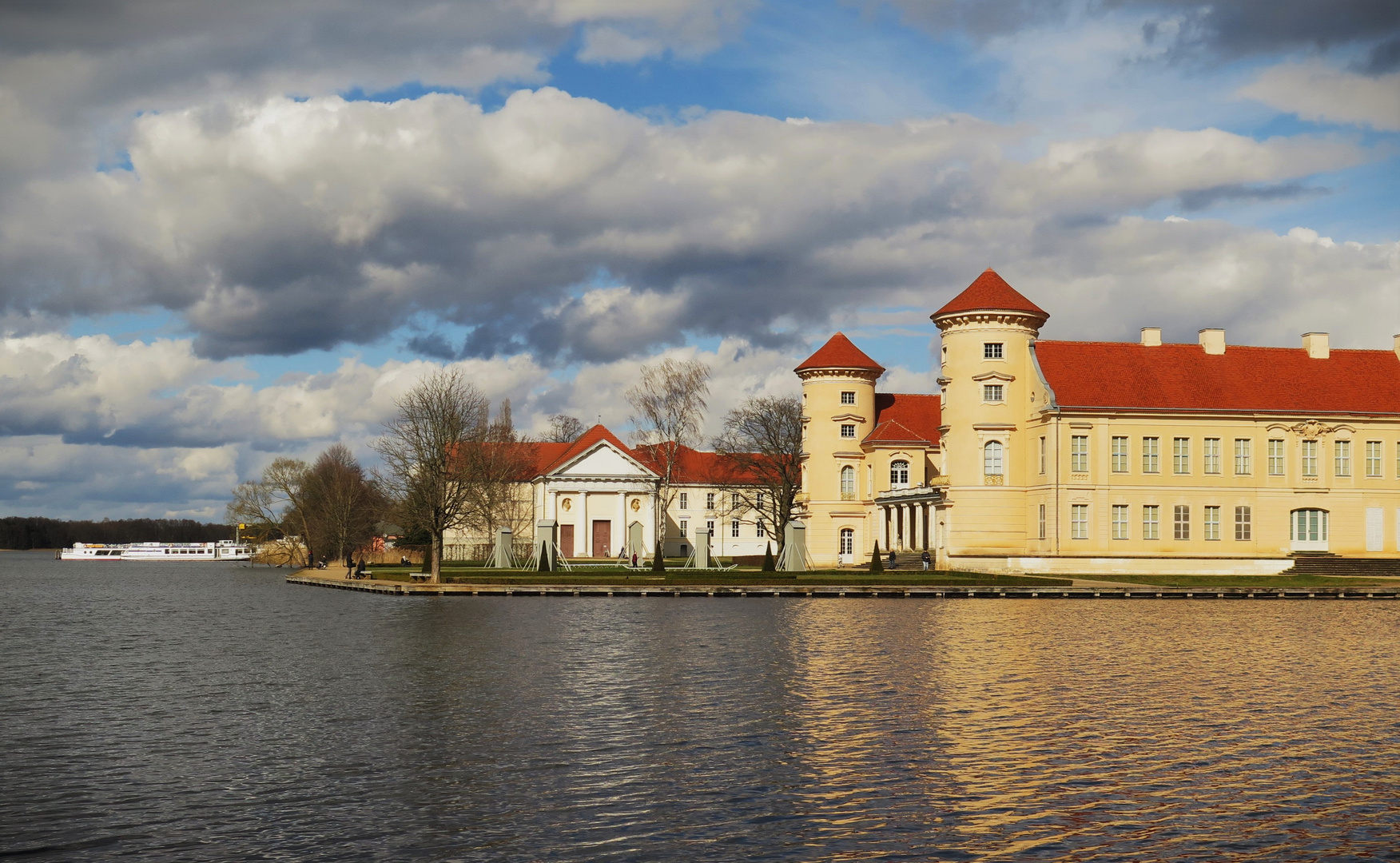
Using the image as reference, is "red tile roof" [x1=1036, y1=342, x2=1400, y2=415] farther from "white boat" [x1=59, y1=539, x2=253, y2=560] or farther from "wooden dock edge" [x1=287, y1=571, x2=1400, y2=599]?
"white boat" [x1=59, y1=539, x2=253, y2=560]

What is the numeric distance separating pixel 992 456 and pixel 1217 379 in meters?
14.2

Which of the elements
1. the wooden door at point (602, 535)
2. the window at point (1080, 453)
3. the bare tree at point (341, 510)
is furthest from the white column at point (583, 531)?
the window at point (1080, 453)

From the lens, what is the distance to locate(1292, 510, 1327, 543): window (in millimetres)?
74250

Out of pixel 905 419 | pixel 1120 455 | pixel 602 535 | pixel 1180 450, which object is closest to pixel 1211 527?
pixel 1180 450

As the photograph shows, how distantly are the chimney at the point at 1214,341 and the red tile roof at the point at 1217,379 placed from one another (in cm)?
44

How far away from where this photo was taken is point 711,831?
14633 mm

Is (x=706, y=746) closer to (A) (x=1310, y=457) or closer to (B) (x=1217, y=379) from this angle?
(B) (x=1217, y=379)

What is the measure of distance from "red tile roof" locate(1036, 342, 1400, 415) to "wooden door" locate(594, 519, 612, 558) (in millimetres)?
47761

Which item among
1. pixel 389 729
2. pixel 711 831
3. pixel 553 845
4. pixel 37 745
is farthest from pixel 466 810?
pixel 37 745

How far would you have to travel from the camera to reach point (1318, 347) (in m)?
78.8

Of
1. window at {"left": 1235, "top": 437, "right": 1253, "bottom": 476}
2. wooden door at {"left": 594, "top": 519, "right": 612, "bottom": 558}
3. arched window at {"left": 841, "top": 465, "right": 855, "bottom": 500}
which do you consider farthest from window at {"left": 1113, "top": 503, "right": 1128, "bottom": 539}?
wooden door at {"left": 594, "top": 519, "right": 612, "bottom": 558}

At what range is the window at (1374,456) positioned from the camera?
7494cm

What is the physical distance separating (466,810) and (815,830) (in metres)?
4.33

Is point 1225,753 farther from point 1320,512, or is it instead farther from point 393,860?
point 1320,512
